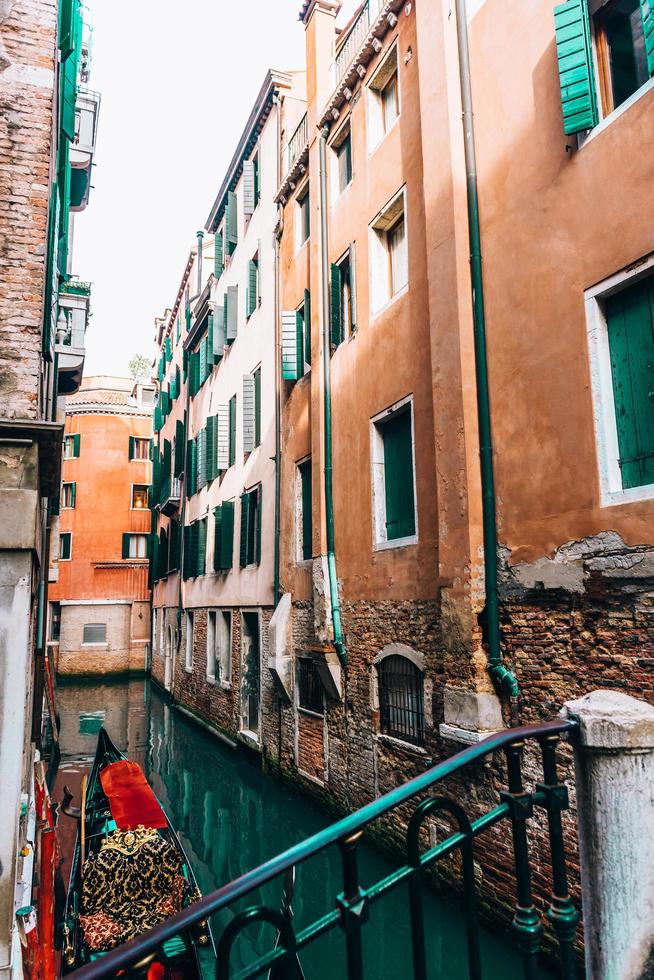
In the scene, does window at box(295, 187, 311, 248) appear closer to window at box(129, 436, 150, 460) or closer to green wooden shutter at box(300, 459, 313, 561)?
green wooden shutter at box(300, 459, 313, 561)

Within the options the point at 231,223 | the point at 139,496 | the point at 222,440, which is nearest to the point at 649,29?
the point at 222,440

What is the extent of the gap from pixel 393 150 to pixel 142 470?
22588 mm

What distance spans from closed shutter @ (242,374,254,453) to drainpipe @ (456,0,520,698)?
8.07 metres

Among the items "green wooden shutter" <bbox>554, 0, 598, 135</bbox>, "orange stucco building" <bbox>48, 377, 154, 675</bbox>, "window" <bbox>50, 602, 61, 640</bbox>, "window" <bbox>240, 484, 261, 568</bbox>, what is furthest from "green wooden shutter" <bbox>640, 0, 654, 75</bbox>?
"window" <bbox>50, 602, 61, 640</bbox>

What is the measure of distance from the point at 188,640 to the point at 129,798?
39.2 feet

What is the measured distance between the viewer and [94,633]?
27.8 metres

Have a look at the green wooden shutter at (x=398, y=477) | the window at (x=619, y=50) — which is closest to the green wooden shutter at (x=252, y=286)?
the green wooden shutter at (x=398, y=477)

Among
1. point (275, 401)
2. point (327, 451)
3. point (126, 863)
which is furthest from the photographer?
point (275, 401)

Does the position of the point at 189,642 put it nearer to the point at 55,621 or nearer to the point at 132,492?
the point at 55,621

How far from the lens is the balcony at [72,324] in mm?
11672

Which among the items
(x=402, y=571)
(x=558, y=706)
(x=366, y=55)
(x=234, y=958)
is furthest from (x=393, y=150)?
(x=234, y=958)

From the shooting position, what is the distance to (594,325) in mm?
5574

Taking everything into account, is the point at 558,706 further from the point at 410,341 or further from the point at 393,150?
the point at 393,150

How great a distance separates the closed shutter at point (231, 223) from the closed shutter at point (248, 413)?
4.12 metres
